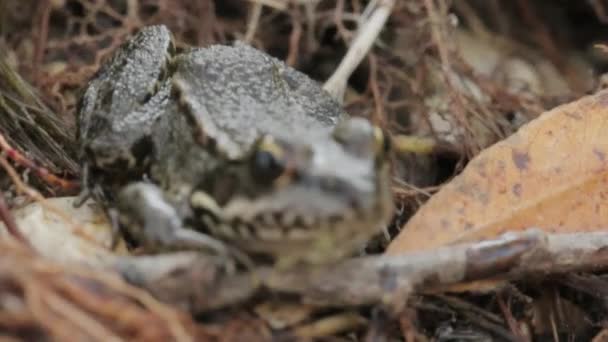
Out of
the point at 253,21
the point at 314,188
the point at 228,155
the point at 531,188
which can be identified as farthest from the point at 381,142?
the point at 253,21

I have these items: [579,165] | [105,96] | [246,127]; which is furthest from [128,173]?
[579,165]

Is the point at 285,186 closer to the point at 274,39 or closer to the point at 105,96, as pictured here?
the point at 105,96

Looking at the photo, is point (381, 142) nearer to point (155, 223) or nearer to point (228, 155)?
point (228, 155)

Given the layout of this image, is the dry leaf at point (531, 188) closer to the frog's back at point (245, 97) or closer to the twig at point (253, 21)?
the frog's back at point (245, 97)

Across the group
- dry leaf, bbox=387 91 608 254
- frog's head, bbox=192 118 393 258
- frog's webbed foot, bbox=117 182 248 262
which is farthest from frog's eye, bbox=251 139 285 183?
dry leaf, bbox=387 91 608 254

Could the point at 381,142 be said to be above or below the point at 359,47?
above

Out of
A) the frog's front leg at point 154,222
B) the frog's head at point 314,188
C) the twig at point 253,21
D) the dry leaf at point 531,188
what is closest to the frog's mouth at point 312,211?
the frog's head at point 314,188

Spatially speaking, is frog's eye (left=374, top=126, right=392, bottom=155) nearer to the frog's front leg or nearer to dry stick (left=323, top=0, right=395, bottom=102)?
the frog's front leg

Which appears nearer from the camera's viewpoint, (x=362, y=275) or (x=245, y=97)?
(x=362, y=275)
